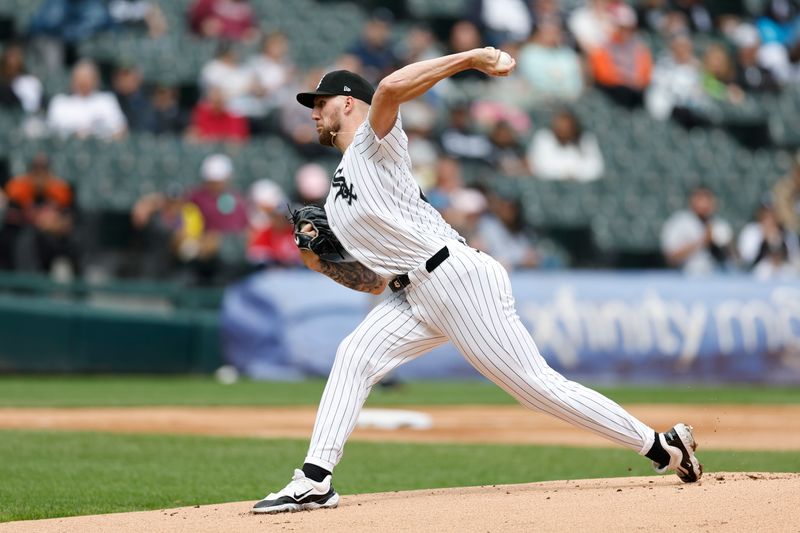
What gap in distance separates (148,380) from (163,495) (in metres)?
7.48

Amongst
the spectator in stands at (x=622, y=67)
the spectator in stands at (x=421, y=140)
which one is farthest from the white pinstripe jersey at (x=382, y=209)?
the spectator in stands at (x=622, y=67)

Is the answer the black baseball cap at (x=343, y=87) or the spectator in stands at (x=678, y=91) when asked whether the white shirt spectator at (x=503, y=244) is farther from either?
the black baseball cap at (x=343, y=87)

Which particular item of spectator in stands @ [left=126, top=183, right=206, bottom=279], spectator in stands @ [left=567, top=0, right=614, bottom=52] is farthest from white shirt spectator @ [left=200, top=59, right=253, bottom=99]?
spectator in stands @ [left=567, top=0, right=614, bottom=52]

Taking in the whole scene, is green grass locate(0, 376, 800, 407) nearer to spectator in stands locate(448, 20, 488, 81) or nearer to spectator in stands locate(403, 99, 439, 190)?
spectator in stands locate(403, 99, 439, 190)

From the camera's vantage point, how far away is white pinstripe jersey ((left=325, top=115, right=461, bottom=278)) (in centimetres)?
476

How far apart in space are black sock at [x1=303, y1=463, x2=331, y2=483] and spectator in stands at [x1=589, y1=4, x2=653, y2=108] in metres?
13.6

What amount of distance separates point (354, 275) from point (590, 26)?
13598 millimetres

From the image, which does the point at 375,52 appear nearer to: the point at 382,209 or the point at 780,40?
the point at 780,40

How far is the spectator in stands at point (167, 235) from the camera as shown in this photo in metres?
12.9

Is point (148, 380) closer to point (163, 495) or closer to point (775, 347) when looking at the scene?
point (775, 347)

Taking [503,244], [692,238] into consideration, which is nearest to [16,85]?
[503,244]

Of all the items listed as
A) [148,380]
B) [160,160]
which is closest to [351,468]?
[148,380]

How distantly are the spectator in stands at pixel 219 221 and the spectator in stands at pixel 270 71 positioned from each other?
56.3 inches

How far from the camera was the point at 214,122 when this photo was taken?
→ 14.3 metres
